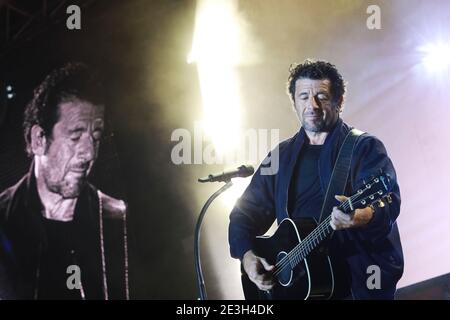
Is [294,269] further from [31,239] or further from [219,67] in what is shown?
[31,239]

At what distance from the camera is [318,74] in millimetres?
2873

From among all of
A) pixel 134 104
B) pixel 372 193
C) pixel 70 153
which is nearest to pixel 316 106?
pixel 372 193

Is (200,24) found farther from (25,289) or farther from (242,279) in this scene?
(25,289)

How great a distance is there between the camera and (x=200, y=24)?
3.11 metres

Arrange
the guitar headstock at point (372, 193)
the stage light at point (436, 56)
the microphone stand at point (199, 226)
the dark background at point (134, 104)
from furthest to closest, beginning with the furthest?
the stage light at point (436, 56), the dark background at point (134, 104), the microphone stand at point (199, 226), the guitar headstock at point (372, 193)

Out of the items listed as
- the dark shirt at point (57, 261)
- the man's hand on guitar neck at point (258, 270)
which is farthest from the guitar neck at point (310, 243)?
the dark shirt at point (57, 261)

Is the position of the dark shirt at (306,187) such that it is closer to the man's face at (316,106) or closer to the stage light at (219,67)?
the man's face at (316,106)

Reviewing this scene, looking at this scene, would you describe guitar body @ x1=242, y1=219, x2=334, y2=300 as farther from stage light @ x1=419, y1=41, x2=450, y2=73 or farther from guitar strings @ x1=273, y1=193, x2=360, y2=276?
stage light @ x1=419, y1=41, x2=450, y2=73

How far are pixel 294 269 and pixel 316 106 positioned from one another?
836 mm

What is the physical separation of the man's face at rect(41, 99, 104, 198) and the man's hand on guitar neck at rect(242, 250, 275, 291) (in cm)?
98

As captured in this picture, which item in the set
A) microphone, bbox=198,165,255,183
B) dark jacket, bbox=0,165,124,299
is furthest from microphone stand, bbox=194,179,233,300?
dark jacket, bbox=0,165,124,299

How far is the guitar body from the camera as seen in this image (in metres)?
2.53

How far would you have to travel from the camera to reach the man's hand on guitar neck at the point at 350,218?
2393mm
